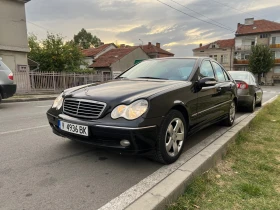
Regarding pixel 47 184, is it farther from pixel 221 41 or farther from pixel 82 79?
pixel 221 41

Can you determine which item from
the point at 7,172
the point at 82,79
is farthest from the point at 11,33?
the point at 7,172

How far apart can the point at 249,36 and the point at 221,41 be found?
317 inches

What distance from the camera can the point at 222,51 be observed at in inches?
2267

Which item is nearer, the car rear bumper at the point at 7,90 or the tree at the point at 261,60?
the car rear bumper at the point at 7,90

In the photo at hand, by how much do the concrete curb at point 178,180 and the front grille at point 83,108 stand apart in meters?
1.14

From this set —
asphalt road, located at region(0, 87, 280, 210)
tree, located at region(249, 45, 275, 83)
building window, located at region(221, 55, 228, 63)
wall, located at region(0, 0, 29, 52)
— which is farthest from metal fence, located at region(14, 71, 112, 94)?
building window, located at region(221, 55, 228, 63)

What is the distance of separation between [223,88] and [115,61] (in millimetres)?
30759

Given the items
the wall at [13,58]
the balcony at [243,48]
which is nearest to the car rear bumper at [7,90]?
the wall at [13,58]

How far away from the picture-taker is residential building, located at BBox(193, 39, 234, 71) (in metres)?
56.6

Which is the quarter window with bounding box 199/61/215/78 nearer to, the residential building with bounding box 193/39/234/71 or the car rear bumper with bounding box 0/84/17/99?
the car rear bumper with bounding box 0/84/17/99

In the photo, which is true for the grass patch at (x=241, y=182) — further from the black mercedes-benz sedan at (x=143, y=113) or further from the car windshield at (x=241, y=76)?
the car windshield at (x=241, y=76)

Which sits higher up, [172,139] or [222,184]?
[172,139]

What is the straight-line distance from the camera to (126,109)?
9.39 ft

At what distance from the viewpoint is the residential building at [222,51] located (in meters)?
56.6
